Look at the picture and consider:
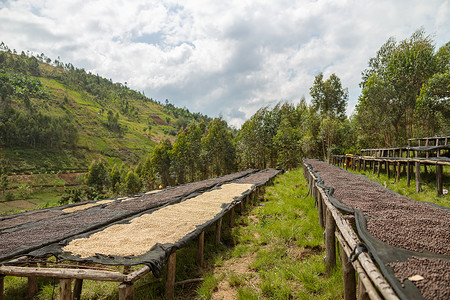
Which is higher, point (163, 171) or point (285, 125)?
point (285, 125)

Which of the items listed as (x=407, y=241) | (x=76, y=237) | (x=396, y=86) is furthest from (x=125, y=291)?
(x=396, y=86)

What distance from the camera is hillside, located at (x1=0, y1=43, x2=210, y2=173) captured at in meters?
67.2

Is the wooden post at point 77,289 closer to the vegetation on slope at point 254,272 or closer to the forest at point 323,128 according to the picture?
the vegetation on slope at point 254,272

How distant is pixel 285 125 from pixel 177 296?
75.5 ft

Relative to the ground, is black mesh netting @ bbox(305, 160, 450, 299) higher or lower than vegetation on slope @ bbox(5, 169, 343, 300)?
higher

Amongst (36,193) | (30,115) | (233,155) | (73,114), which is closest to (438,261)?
(233,155)

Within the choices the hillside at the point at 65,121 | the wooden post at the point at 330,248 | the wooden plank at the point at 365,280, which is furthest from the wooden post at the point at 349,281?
the hillside at the point at 65,121

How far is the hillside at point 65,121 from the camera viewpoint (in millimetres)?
67250

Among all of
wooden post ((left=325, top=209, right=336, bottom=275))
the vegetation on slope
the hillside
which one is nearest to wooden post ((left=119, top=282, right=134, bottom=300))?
the vegetation on slope

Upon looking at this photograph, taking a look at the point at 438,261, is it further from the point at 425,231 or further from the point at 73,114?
the point at 73,114

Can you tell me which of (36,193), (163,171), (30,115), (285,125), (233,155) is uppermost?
(30,115)

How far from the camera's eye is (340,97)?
2277cm

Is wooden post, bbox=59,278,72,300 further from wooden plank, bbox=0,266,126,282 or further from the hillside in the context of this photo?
the hillside

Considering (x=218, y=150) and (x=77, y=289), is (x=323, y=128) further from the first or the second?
(x=77, y=289)
